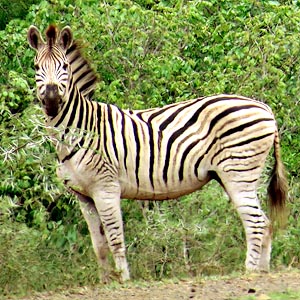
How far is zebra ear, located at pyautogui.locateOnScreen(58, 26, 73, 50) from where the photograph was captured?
968 centimetres

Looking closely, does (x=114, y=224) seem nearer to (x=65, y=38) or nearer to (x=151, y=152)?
(x=151, y=152)

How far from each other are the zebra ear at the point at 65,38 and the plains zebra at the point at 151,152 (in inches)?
0.4

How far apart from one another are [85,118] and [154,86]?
7.27ft

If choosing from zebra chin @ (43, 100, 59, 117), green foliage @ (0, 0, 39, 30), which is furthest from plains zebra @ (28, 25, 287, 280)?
green foliage @ (0, 0, 39, 30)

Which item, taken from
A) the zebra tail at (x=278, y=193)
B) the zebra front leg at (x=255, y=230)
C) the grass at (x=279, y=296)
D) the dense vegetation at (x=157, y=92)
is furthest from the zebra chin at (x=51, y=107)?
the grass at (x=279, y=296)

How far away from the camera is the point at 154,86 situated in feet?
39.0

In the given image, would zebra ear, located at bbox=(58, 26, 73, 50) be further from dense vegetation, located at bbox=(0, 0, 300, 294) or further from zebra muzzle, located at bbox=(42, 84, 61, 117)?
zebra muzzle, located at bbox=(42, 84, 61, 117)

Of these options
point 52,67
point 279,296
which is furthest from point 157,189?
point 279,296

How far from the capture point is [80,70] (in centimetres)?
1000

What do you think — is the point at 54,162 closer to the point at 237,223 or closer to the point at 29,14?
the point at 237,223

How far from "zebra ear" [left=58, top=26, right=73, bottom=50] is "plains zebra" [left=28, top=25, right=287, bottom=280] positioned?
10 millimetres

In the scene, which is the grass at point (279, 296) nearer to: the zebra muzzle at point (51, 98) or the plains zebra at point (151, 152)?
the plains zebra at point (151, 152)

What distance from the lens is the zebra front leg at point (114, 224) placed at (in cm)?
939

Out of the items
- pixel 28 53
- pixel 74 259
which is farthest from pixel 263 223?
pixel 28 53
